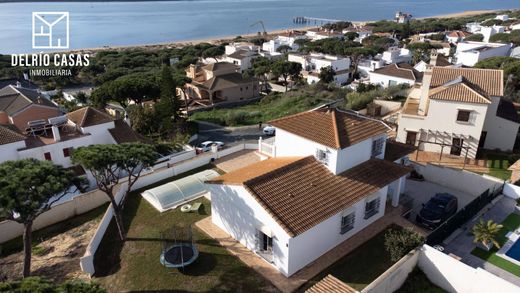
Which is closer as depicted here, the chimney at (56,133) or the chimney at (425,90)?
the chimney at (56,133)

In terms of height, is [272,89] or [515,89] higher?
[515,89]

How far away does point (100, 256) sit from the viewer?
20.5 meters

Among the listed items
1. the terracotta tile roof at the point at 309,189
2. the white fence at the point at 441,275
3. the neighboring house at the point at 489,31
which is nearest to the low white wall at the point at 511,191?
the terracotta tile roof at the point at 309,189

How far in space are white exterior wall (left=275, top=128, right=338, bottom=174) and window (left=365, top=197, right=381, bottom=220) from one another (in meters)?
3.06

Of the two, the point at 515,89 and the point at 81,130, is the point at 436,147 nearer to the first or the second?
the point at 515,89

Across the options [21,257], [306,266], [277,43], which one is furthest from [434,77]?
[277,43]

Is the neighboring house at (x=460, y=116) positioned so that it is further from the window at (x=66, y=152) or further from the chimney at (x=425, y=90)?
the window at (x=66, y=152)

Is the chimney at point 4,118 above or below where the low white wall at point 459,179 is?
below

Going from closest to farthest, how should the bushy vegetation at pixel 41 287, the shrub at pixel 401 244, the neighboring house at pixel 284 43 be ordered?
1. the bushy vegetation at pixel 41 287
2. the shrub at pixel 401 244
3. the neighboring house at pixel 284 43

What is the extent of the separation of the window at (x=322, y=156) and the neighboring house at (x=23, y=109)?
3073 cm

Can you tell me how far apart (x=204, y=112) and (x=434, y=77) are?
35943 mm

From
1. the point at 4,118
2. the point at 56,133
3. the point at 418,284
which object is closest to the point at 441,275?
the point at 418,284

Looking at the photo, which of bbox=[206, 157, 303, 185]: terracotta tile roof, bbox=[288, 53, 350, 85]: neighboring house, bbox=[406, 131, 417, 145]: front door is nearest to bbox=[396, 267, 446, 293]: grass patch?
bbox=[206, 157, 303, 185]: terracotta tile roof

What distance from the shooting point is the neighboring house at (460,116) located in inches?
1160
